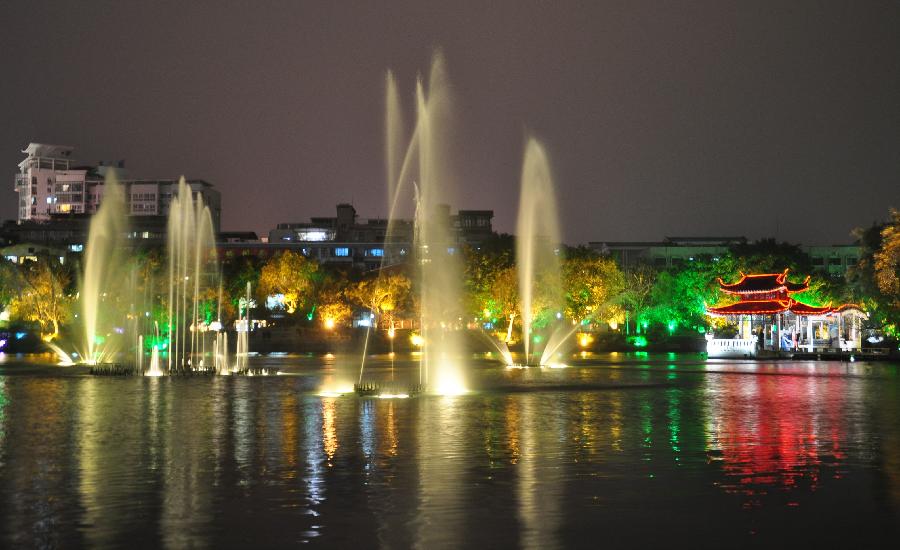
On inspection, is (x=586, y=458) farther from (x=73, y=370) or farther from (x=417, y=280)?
(x=417, y=280)

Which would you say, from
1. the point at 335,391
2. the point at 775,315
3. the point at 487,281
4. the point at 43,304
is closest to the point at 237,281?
the point at 43,304

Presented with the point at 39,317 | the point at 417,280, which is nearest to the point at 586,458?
the point at 39,317

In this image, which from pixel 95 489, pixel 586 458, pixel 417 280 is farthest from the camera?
pixel 417 280

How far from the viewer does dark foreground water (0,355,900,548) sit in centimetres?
1299

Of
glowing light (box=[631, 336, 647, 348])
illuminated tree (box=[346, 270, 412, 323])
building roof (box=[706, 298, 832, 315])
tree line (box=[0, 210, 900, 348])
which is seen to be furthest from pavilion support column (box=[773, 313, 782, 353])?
illuminated tree (box=[346, 270, 412, 323])

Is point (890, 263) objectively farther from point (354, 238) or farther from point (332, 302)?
point (354, 238)

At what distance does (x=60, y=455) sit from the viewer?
65.6 ft

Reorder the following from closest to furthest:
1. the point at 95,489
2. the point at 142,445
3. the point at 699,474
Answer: the point at 95,489
the point at 699,474
the point at 142,445

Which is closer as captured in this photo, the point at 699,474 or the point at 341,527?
the point at 341,527

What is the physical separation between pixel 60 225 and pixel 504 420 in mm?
156999

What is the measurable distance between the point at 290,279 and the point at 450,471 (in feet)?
309

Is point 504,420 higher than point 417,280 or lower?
lower

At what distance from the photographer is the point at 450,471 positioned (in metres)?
17.8

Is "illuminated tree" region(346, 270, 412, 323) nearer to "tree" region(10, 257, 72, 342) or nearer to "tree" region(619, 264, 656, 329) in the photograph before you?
"tree" region(619, 264, 656, 329)
